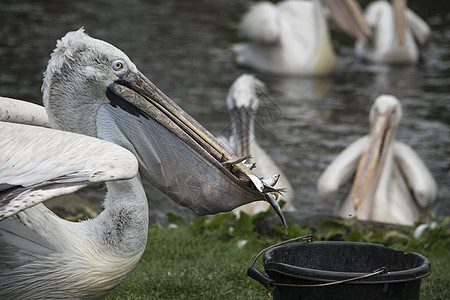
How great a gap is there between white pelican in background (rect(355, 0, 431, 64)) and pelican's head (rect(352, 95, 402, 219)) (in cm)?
437

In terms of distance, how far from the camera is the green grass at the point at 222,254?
11.8 ft

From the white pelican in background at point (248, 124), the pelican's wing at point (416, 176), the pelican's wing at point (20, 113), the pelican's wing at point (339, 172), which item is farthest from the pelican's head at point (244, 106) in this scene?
the pelican's wing at point (20, 113)

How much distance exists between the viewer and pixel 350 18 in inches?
386

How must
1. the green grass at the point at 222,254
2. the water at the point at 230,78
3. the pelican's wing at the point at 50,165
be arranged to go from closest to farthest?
the pelican's wing at the point at 50,165 < the green grass at the point at 222,254 < the water at the point at 230,78

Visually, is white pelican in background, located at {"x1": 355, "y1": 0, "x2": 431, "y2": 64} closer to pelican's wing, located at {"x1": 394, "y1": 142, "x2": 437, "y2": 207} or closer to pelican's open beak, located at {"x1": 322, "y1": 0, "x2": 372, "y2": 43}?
pelican's open beak, located at {"x1": 322, "y1": 0, "x2": 372, "y2": 43}

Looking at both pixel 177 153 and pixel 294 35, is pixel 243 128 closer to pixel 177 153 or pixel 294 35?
pixel 177 153

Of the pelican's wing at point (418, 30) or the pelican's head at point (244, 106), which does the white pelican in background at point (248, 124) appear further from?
the pelican's wing at point (418, 30)

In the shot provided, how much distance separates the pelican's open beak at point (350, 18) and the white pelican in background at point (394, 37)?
0.14m

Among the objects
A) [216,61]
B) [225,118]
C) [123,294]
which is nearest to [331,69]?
[216,61]

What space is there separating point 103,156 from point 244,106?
8.57 feet

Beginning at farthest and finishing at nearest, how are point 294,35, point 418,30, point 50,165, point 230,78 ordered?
point 418,30 < point 294,35 < point 230,78 < point 50,165

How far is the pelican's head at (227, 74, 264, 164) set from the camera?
16.1 feet

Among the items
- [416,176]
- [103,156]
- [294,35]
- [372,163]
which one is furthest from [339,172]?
[294,35]

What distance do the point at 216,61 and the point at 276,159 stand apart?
11.1 feet
